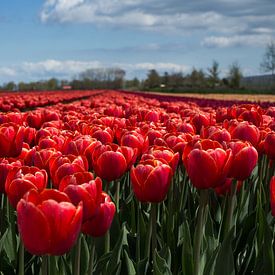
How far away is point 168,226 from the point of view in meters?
2.38

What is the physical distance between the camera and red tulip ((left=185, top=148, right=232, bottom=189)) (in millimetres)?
1859

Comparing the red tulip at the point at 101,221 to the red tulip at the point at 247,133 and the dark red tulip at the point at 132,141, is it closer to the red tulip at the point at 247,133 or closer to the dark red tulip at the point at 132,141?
the dark red tulip at the point at 132,141

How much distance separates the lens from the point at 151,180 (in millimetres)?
1860

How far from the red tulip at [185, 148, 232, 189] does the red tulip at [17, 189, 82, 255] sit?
663mm

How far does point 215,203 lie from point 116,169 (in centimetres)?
106

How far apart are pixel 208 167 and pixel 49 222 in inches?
28.9

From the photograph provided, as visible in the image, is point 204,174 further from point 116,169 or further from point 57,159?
point 57,159

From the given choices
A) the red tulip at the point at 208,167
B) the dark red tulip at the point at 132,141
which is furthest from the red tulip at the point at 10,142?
the red tulip at the point at 208,167

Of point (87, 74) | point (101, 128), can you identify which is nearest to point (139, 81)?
point (87, 74)

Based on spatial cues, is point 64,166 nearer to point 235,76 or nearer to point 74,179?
point 74,179

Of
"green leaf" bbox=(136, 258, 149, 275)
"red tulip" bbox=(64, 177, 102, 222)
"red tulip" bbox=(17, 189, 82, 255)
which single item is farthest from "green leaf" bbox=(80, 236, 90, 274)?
"red tulip" bbox=(17, 189, 82, 255)

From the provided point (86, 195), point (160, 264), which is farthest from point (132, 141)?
point (86, 195)

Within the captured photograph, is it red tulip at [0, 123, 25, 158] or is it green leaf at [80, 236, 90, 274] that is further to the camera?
red tulip at [0, 123, 25, 158]

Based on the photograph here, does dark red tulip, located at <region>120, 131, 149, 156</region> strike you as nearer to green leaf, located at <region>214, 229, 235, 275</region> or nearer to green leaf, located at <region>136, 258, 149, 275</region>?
green leaf, located at <region>136, 258, 149, 275</region>
